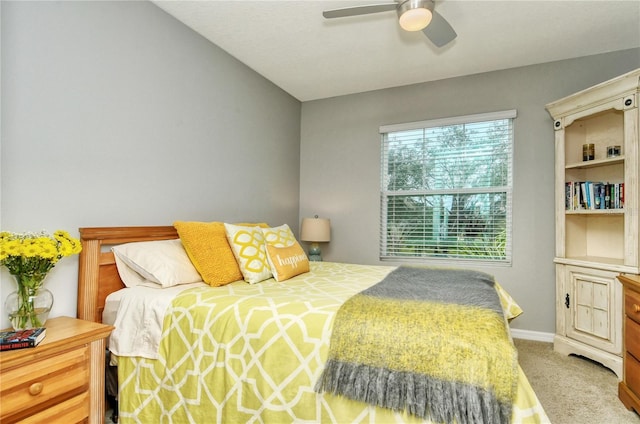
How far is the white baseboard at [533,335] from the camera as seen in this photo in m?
3.04

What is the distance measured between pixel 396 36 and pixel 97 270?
8.76ft

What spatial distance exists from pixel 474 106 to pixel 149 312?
132 inches

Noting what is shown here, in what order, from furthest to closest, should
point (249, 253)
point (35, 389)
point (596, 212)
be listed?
point (596, 212)
point (249, 253)
point (35, 389)

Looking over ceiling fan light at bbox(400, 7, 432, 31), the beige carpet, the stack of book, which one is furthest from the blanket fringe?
the stack of book

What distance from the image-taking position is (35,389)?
4.18 ft

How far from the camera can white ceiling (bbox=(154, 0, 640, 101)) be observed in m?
2.30

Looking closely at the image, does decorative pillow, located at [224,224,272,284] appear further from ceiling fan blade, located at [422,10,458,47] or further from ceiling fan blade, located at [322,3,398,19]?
ceiling fan blade, located at [422,10,458,47]

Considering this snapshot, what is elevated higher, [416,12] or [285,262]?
[416,12]

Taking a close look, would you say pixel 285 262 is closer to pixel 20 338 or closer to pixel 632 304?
pixel 20 338

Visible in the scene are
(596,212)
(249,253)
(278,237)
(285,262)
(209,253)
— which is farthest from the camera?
(596,212)

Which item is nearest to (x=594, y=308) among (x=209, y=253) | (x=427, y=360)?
(x=427, y=360)

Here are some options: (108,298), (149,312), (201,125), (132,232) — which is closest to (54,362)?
(149,312)

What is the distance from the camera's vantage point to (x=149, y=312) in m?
1.68

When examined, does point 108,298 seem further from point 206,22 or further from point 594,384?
point 594,384
